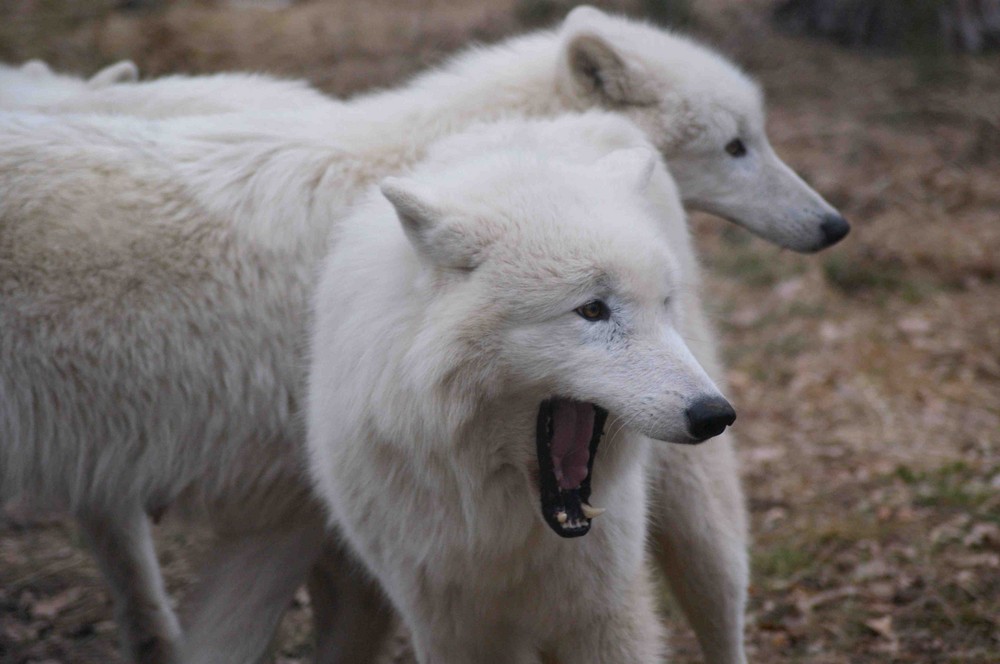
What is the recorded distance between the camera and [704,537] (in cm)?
327

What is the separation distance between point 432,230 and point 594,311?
0.41 meters

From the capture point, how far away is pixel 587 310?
7.95 ft

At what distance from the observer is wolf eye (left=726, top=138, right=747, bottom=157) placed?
3.85 m

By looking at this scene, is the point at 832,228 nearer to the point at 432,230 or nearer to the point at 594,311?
the point at 594,311

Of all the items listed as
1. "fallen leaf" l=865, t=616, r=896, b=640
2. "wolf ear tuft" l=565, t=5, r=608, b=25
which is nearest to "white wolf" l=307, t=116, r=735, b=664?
"wolf ear tuft" l=565, t=5, r=608, b=25

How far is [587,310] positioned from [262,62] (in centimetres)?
816

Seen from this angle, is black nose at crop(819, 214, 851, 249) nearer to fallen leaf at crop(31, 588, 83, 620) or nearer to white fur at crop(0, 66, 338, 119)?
white fur at crop(0, 66, 338, 119)

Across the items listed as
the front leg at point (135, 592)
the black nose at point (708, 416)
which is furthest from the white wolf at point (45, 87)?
the black nose at point (708, 416)

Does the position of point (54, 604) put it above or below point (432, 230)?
below

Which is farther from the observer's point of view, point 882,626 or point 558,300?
point 882,626

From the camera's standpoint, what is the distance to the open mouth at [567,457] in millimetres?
2553

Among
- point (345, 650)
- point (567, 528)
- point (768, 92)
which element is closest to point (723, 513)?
point (567, 528)

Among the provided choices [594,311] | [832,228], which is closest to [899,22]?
[832,228]

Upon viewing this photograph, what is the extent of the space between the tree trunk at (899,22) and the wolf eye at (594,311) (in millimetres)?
8722
